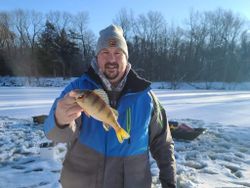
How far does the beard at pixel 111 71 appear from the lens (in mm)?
2332

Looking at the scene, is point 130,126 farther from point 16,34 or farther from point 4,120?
point 16,34

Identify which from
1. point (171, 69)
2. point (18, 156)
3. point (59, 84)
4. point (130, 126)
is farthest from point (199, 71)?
point (130, 126)

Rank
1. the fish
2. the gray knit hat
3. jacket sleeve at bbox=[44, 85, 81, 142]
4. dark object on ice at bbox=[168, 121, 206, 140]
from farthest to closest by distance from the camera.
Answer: dark object on ice at bbox=[168, 121, 206, 140]
the gray knit hat
jacket sleeve at bbox=[44, 85, 81, 142]
the fish

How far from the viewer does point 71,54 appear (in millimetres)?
48625

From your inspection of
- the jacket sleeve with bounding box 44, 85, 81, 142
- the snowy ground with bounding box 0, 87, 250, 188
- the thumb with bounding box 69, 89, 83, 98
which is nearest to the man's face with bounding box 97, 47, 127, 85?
the jacket sleeve with bounding box 44, 85, 81, 142

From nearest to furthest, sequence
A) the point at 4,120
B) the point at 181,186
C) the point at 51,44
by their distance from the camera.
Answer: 1. the point at 181,186
2. the point at 4,120
3. the point at 51,44

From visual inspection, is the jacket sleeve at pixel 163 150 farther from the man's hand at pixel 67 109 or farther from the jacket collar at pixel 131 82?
the man's hand at pixel 67 109

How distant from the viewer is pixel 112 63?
235 centimetres

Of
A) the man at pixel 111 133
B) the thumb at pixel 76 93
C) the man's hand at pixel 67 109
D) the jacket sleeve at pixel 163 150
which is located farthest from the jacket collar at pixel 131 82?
the thumb at pixel 76 93

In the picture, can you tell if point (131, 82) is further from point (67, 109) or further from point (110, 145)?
point (67, 109)

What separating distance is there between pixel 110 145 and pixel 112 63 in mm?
520

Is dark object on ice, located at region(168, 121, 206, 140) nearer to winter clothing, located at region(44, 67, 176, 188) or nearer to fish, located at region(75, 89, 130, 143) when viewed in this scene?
winter clothing, located at region(44, 67, 176, 188)

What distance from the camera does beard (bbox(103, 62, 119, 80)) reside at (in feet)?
7.65

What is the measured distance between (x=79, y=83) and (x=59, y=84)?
130 ft
